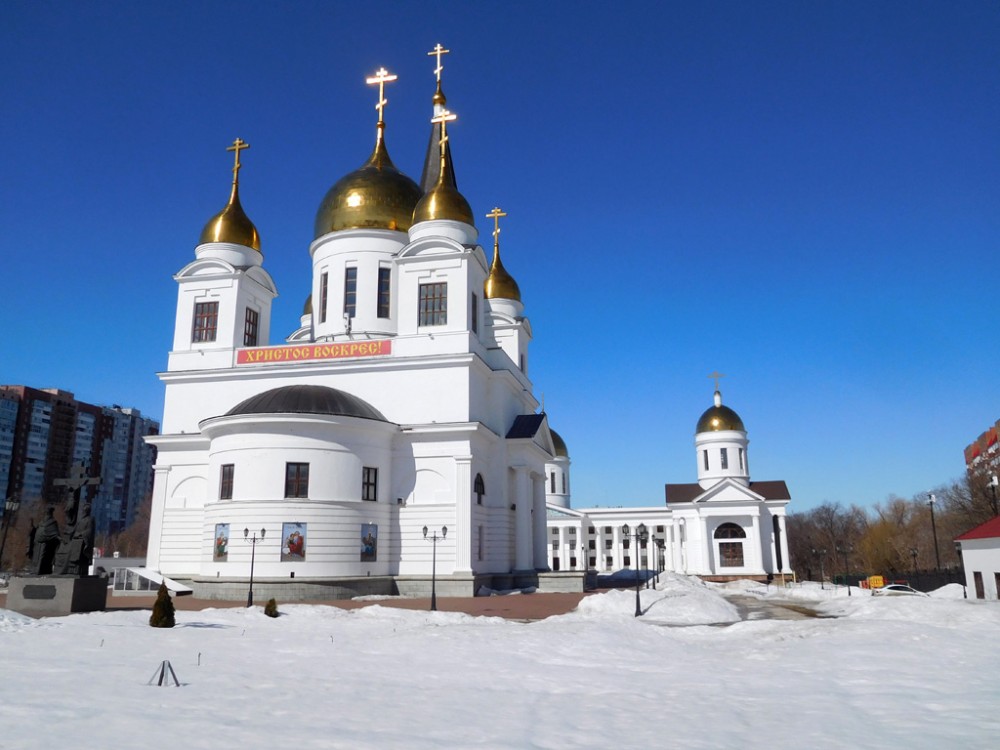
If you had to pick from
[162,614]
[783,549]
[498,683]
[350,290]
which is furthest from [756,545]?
[498,683]

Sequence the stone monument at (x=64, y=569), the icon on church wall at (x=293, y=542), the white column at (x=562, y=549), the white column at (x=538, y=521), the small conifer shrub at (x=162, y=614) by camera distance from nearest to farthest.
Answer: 1. the small conifer shrub at (x=162, y=614)
2. the stone monument at (x=64, y=569)
3. the icon on church wall at (x=293, y=542)
4. the white column at (x=538, y=521)
5. the white column at (x=562, y=549)

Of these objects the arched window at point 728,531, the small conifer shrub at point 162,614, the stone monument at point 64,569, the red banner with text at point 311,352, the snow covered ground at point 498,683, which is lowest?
the snow covered ground at point 498,683

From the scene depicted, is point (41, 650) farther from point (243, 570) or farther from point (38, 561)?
point (243, 570)

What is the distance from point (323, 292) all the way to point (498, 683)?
25855 mm

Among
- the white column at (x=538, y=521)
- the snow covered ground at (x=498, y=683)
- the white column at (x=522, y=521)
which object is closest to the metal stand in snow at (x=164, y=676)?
the snow covered ground at (x=498, y=683)

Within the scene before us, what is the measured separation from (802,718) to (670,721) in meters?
1.45

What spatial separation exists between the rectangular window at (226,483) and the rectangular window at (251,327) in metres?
7.69

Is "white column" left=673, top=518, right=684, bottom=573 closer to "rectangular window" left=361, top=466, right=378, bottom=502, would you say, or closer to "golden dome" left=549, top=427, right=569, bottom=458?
"golden dome" left=549, top=427, right=569, bottom=458

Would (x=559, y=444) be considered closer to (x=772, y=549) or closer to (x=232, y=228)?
(x=772, y=549)

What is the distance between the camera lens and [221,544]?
83.9 ft

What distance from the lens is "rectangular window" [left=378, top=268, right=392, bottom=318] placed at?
108 ft

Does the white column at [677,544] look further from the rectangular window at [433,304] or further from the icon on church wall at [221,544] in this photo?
the icon on church wall at [221,544]

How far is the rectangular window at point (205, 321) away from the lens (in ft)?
104

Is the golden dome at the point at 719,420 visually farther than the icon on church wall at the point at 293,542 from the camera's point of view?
Yes
